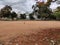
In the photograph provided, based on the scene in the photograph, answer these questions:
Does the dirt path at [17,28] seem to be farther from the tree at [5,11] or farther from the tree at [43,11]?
the tree at [5,11]

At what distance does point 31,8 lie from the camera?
13336mm

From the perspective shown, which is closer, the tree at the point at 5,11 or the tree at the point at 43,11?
the tree at the point at 43,11

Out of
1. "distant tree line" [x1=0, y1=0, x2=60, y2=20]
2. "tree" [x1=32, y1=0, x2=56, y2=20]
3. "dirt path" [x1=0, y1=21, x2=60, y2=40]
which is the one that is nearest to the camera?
"dirt path" [x1=0, y1=21, x2=60, y2=40]

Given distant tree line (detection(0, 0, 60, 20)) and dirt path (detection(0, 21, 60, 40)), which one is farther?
distant tree line (detection(0, 0, 60, 20))

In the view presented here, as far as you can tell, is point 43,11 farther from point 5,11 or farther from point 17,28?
point 17,28

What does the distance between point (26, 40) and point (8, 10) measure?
24.6ft

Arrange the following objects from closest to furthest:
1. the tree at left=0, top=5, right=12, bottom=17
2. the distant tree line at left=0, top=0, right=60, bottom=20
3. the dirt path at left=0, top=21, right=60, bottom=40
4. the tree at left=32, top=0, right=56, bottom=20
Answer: the dirt path at left=0, top=21, right=60, bottom=40 → the tree at left=32, top=0, right=56, bottom=20 → the distant tree line at left=0, top=0, right=60, bottom=20 → the tree at left=0, top=5, right=12, bottom=17

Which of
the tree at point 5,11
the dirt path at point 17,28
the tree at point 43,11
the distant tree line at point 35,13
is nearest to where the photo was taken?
the dirt path at point 17,28

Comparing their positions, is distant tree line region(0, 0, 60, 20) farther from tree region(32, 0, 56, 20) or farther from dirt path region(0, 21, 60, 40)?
dirt path region(0, 21, 60, 40)

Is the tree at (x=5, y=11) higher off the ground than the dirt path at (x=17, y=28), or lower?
higher

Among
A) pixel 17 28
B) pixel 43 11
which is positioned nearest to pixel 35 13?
pixel 43 11

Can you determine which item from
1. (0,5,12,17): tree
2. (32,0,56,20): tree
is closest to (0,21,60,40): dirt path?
(32,0,56,20): tree

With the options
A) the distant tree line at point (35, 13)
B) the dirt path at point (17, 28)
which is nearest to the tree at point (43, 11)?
the distant tree line at point (35, 13)

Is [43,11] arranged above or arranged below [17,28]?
above
